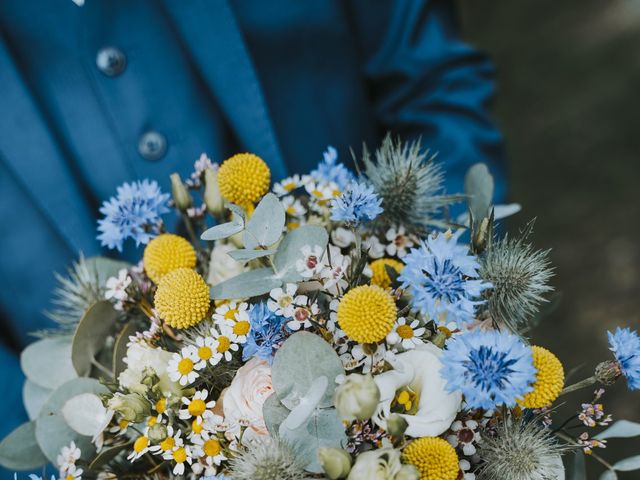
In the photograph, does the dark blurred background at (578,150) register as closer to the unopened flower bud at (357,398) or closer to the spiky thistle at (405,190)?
the spiky thistle at (405,190)

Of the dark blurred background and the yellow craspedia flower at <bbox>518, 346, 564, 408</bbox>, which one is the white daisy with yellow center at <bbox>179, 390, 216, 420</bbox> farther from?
the dark blurred background

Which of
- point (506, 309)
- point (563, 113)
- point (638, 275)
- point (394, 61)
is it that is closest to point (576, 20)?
point (563, 113)

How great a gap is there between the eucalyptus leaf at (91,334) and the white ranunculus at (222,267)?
92 millimetres

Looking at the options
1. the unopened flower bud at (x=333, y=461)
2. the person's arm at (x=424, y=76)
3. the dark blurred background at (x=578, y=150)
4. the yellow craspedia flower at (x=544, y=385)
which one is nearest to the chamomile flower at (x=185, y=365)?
the unopened flower bud at (x=333, y=461)

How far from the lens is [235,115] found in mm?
756

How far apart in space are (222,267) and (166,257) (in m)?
0.04

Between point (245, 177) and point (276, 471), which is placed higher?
point (245, 177)

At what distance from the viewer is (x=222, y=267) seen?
1.57 ft

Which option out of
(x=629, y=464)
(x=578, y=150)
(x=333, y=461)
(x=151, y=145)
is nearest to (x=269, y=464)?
(x=333, y=461)

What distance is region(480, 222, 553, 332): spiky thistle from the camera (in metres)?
0.44

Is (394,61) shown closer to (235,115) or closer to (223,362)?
(235,115)

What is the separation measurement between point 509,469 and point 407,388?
80mm

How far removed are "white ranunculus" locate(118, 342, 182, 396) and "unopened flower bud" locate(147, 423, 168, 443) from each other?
0.02 meters

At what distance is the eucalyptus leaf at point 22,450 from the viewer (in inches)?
20.9
